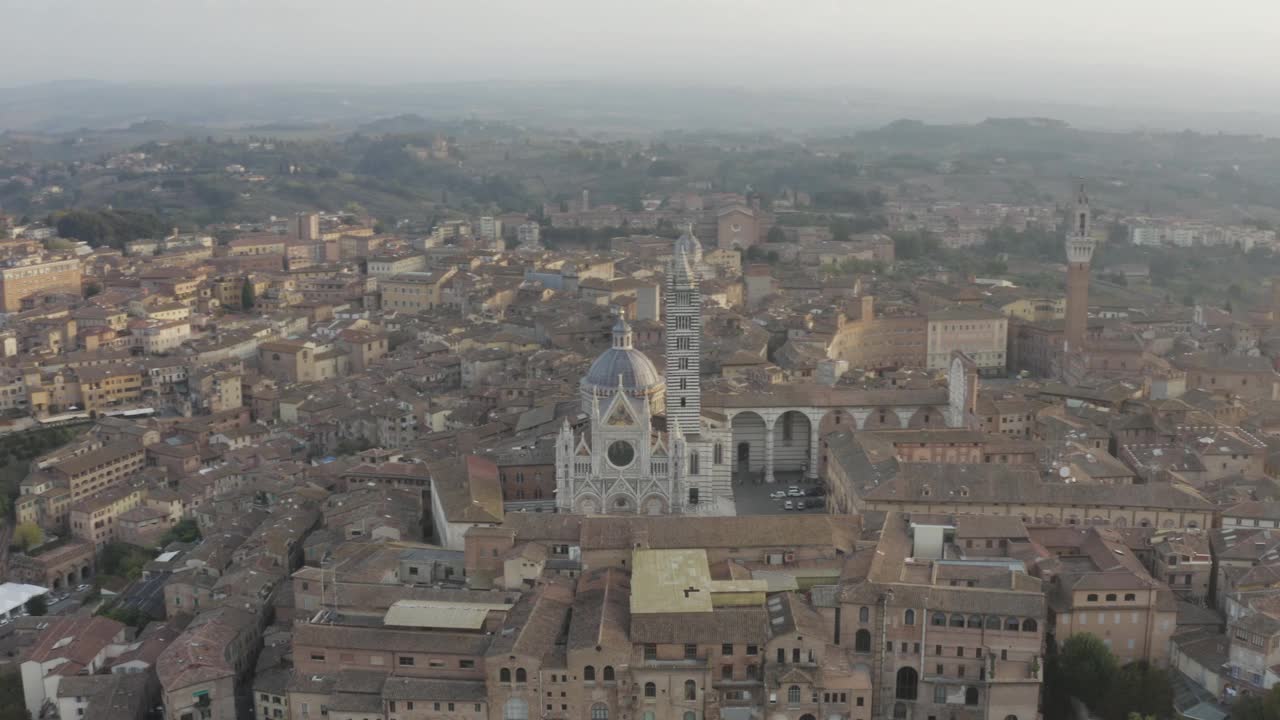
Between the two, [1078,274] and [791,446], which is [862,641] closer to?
[791,446]

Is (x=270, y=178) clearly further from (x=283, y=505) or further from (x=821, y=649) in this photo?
(x=821, y=649)

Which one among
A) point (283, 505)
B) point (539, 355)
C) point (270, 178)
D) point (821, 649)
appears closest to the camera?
point (821, 649)

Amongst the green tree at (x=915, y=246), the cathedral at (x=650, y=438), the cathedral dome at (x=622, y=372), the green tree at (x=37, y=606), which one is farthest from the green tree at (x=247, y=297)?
the green tree at (x=915, y=246)

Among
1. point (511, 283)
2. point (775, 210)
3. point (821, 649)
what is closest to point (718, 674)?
point (821, 649)

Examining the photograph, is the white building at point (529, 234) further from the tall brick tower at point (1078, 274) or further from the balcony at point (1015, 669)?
the balcony at point (1015, 669)

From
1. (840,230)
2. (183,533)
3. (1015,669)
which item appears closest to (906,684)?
(1015,669)
